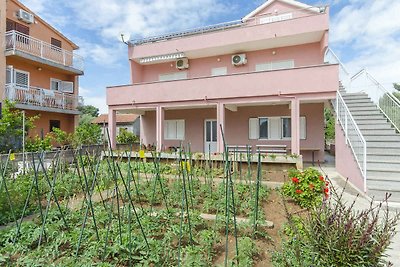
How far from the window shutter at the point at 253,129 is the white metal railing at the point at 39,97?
14165 millimetres

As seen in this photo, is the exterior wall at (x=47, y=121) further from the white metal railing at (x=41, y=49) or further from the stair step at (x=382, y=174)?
the stair step at (x=382, y=174)

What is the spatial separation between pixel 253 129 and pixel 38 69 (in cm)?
1609

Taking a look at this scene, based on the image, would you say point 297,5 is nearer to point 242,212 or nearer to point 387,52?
point 387,52

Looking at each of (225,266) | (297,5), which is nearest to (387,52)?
(297,5)

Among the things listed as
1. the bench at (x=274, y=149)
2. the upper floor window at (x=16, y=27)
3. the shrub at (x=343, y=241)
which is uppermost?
the upper floor window at (x=16, y=27)

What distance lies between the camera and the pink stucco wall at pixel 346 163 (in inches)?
277

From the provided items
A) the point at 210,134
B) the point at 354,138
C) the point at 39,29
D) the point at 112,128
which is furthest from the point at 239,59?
the point at 39,29

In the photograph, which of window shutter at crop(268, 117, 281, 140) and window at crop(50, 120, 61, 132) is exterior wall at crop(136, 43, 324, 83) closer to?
window shutter at crop(268, 117, 281, 140)

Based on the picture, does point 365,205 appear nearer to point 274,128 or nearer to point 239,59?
point 274,128

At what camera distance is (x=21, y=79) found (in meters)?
16.6

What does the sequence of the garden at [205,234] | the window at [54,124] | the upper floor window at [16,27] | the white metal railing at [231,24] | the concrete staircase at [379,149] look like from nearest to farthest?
the garden at [205,234]
the concrete staircase at [379,149]
the white metal railing at [231,24]
the upper floor window at [16,27]
the window at [54,124]

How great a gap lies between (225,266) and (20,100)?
692 inches

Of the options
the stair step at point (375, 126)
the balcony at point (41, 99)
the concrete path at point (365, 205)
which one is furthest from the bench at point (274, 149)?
the balcony at point (41, 99)

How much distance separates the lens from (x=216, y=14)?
16781 millimetres
